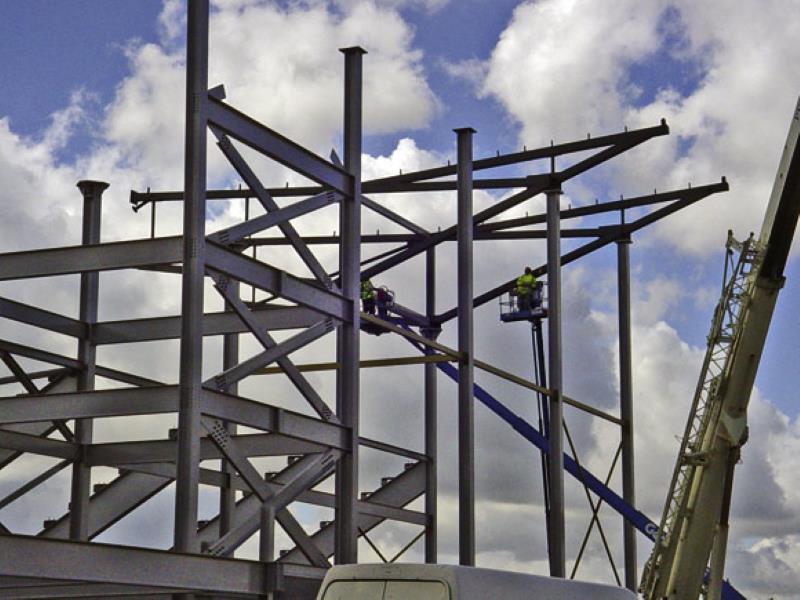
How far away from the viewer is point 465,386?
113ft

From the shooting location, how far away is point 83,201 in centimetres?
3478

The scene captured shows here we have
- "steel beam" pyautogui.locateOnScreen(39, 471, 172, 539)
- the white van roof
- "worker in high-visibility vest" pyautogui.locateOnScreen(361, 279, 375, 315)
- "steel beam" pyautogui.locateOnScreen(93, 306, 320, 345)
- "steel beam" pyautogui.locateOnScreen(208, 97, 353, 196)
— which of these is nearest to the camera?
the white van roof

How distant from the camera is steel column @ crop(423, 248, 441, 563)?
38.8 metres

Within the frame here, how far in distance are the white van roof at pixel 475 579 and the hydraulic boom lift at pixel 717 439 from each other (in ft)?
28.6

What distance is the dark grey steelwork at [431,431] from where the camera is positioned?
3884 cm

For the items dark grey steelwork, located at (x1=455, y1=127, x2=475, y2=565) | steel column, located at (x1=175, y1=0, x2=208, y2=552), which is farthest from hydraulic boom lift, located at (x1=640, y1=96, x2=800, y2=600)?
steel column, located at (x1=175, y1=0, x2=208, y2=552)

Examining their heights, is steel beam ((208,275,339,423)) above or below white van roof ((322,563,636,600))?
above

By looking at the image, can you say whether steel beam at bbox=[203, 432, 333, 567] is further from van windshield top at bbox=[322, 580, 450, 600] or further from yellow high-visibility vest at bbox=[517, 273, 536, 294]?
yellow high-visibility vest at bbox=[517, 273, 536, 294]

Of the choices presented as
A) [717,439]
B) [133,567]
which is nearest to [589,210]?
[717,439]

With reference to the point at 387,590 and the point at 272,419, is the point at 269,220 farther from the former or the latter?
the point at 387,590

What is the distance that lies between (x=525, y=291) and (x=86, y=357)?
1425cm

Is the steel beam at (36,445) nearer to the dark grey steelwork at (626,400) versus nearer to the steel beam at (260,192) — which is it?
the steel beam at (260,192)

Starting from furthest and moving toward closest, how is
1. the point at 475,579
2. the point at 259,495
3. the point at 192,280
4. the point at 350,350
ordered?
the point at 350,350, the point at 259,495, the point at 192,280, the point at 475,579

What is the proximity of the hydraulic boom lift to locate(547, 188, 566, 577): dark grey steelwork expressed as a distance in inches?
298
